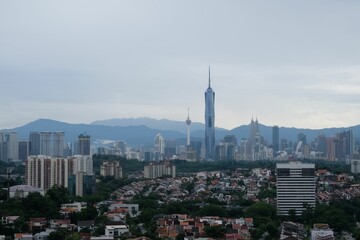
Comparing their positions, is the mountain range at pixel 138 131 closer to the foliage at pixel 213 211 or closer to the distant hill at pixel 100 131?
the distant hill at pixel 100 131

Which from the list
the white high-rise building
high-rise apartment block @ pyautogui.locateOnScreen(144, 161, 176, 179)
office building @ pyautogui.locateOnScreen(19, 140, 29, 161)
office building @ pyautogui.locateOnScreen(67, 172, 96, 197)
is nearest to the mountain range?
office building @ pyautogui.locateOnScreen(19, 140, 29, 161)

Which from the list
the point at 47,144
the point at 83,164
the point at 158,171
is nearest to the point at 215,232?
the point at 83,164

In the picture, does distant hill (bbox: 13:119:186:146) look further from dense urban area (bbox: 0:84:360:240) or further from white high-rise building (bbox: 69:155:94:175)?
dense urban area (bbox: 0:84:360:240)

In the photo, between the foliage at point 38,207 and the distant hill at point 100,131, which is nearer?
the foliage at point 38,207

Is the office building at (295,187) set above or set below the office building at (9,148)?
below

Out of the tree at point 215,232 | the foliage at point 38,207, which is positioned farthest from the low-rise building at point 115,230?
the foliage at point 38,207

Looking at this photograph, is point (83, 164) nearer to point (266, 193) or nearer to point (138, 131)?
point (266, 193)

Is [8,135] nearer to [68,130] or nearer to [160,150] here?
[160,150]
